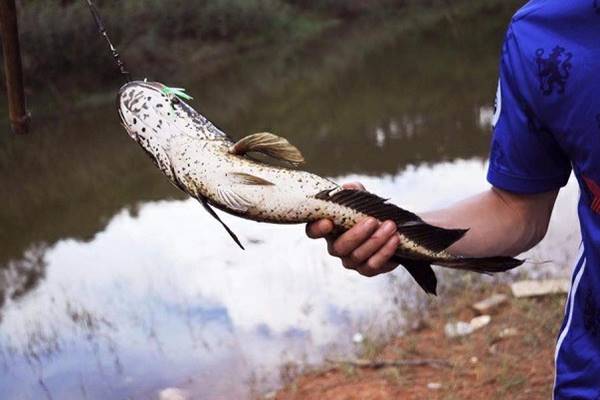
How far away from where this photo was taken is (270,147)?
151cm

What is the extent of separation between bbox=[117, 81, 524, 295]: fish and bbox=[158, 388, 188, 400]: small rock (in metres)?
4.01

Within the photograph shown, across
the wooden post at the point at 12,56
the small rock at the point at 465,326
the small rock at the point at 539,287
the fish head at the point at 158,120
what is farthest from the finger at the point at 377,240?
the small rock at the point at 539,287

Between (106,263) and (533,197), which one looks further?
(106,263)

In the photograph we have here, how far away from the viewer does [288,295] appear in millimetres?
6438

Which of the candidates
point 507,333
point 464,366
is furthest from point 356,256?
point 507,333

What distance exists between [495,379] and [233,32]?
21.9 meters

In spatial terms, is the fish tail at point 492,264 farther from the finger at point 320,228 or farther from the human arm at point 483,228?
the finger at point 320,228

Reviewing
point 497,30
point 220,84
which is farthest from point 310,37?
point 220,84

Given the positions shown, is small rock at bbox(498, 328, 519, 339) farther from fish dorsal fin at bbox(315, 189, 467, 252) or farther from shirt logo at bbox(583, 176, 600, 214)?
shirt logo at bbox(583, 176, 600, 214)

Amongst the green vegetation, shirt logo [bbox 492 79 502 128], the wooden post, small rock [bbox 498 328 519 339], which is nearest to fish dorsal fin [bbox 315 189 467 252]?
shirt logo [bbox 492 79 502 128]

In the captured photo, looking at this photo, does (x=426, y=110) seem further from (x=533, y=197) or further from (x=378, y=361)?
(x=533, y=197)

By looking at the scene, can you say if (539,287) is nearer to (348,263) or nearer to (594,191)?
(348,263)

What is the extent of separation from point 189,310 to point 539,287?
299 cm

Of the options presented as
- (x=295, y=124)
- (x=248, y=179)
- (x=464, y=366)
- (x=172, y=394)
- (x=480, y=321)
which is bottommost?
(x=464, y=366)
